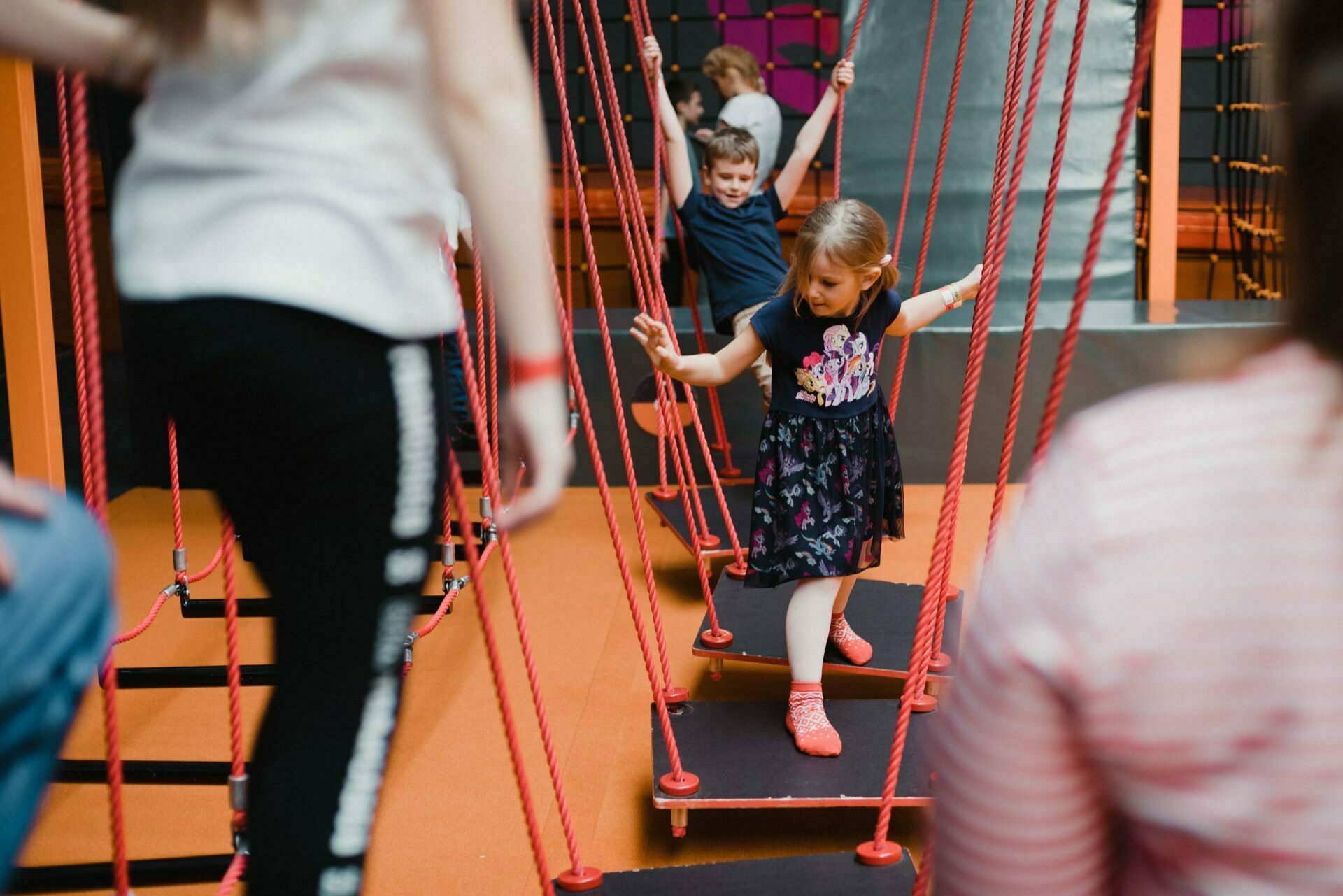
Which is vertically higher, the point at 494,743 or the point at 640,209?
the point at 640,209

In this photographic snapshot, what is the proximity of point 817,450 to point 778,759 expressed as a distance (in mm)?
479

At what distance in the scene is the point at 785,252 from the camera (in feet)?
17.4

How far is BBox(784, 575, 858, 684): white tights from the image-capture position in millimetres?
1962

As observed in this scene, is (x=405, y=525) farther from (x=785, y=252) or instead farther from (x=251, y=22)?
(x=785, y=252)

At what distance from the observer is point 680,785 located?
1.70m

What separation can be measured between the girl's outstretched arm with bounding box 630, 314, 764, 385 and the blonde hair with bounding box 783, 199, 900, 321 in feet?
0.31

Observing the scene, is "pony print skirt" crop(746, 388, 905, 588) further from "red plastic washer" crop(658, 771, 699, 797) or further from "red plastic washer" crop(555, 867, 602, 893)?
"red plastic washer" crop(555, 867, 602, 893)

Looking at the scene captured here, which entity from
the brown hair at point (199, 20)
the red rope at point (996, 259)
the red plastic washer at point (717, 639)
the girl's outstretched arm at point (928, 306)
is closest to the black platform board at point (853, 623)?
the red plastic washer at point (717, 639)

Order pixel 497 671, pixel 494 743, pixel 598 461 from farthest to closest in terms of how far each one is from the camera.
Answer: pixel 494 743, pixel 598 461, pixel 497 671

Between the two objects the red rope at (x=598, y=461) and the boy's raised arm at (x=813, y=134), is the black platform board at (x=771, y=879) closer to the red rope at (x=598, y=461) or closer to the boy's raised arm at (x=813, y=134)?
the red rope at (x=598, y=461)

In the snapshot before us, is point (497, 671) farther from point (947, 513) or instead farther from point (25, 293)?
point (25, 293)

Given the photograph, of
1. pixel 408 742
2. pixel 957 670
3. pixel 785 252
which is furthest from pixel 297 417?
pixel 785 252

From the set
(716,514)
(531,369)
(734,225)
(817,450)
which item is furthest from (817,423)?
(531,369)

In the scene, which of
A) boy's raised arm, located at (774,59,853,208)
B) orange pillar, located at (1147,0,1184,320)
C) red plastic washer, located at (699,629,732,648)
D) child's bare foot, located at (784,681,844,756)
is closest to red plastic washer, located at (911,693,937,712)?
child's bare foot, located at (784,681,844,756)
